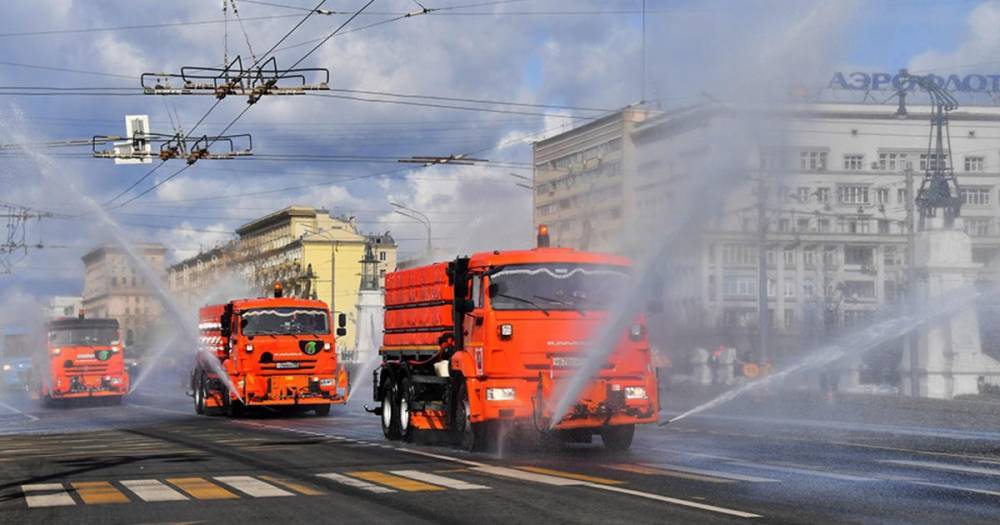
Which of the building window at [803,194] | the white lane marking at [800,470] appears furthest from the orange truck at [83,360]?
the building window at [803,194]

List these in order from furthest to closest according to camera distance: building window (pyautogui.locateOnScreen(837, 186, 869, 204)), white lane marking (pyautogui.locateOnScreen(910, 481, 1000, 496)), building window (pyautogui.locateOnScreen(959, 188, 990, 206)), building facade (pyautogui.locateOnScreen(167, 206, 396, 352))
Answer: building facade (pyautogui.locateOnScreen(167, 206, 396, 352)), building window (pyautogui.locateOnScreen(959, 188, 990, 206)), building window (pyautogui.locateOnScreen(837, 186, 869, 204)), white lane marking (pyautogui.locateOnScreen(910, 481, 1000, 496))

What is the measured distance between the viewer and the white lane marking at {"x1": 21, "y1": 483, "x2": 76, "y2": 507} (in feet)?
46.2

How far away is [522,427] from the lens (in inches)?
805

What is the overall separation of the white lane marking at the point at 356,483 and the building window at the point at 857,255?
77.5 metres

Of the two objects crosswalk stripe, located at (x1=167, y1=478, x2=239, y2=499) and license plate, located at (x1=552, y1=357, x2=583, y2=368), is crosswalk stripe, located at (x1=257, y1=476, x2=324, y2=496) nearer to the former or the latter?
crosswalk stripe, located at (x1=167, y1=478, x2=239, y2=499)

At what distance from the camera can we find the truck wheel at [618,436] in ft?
68.7

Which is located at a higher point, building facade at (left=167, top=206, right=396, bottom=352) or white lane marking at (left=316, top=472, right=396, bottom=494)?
building facade at (left=167, top=206, right=396, bottom=352)

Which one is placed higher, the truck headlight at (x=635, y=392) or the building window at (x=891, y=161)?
the building window at (x=891, y=161)

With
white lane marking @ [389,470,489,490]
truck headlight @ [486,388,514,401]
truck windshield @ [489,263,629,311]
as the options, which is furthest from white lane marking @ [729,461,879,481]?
white lane marking @ [389,470,489,490]

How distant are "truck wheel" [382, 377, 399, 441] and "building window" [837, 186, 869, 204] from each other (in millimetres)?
67067

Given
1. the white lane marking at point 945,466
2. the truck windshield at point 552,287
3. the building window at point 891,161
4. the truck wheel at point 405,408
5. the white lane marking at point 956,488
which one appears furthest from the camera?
the building window at point 891,161

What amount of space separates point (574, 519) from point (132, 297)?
2326 inches

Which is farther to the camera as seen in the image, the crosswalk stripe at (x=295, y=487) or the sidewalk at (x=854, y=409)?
the sidewalk at (x=854, y=409)

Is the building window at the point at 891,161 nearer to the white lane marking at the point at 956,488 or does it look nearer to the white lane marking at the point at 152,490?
the white lane marking at the point at 956,488
